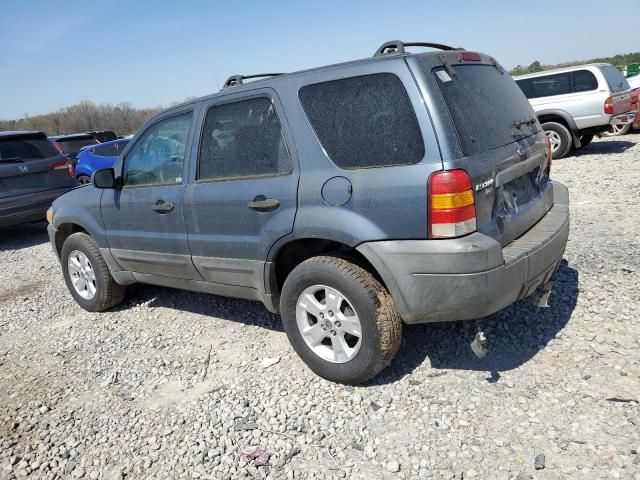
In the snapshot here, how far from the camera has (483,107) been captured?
281cm

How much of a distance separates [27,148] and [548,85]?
1000 cm

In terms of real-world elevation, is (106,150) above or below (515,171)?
above

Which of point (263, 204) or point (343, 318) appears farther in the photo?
point (263, 204)

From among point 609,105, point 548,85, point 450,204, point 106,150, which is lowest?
point 609,105

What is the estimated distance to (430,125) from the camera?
247 cm

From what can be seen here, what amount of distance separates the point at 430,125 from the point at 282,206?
1.01 metres

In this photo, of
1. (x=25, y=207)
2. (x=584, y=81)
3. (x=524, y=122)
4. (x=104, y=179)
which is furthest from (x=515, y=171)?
(x=584, y=81)

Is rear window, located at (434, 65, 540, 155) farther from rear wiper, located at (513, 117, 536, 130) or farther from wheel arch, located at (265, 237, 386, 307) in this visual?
wheel arch, located at (265, 237, 386, 307)

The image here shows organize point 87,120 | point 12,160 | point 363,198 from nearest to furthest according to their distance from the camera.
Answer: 1. point 363,198
2. point 12,160
3. point 87,120

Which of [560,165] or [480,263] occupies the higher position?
[480,263]

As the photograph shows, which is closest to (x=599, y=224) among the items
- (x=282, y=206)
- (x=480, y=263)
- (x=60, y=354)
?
(x=480, y=263)

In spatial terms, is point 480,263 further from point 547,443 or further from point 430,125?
point 547,443

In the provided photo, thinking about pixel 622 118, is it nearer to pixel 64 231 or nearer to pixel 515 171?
pixel 515 171

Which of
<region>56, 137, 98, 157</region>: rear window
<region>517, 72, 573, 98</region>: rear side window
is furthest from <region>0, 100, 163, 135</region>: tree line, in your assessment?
<region>517, 72, 573, 98</region>: rear side window
